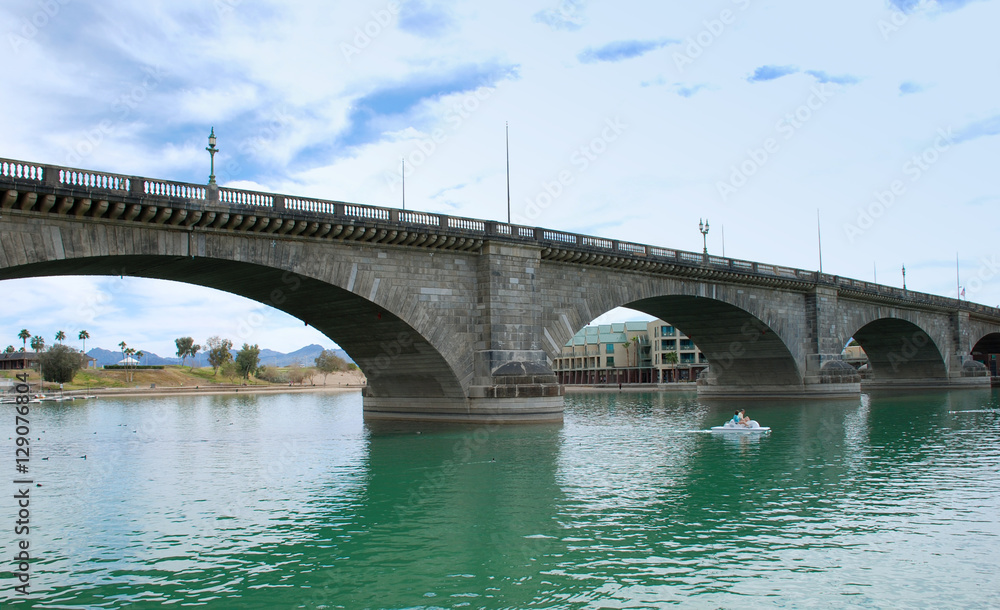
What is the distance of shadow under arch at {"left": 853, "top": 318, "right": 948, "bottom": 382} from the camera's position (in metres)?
79.9

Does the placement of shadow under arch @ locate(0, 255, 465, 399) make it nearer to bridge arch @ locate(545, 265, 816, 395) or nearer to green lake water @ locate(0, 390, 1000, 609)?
green lake water @ locate(0, 390, 1000, 609)

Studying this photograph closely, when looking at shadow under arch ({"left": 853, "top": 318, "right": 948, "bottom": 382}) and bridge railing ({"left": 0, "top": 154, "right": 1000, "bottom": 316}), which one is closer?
bridge railing ({"left": 0, "top": 154, "right": 1000, "bottom": 316})

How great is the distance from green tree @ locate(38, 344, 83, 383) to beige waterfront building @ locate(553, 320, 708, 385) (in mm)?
70062

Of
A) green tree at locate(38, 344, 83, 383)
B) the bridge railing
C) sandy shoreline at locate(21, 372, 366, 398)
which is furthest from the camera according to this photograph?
green tree at locate(38, 344, 83, 383)

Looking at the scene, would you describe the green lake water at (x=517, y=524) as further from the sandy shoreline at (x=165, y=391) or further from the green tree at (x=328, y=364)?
the green tree at (x=328, y=364)

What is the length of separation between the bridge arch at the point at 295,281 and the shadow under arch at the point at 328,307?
0.04 m

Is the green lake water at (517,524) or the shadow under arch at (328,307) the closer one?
the green lake water at (517,524)

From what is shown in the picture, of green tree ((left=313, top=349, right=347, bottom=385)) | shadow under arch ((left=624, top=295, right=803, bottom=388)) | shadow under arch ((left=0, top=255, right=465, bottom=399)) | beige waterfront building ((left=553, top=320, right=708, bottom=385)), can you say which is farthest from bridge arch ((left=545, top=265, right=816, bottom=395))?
green tree ((left=313, top=349, right=347, bottom=385))

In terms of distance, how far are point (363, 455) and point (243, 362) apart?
117 metres

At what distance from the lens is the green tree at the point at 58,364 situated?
102m

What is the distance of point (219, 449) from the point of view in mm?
31984

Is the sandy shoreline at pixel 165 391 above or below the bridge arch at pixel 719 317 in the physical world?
below

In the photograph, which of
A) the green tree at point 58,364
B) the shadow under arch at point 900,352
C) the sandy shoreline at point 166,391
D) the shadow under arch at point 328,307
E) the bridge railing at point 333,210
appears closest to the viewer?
the bridge railing at point 333,210

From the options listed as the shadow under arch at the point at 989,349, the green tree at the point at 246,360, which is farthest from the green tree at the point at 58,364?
the shadow under arch at the point at 989,349
